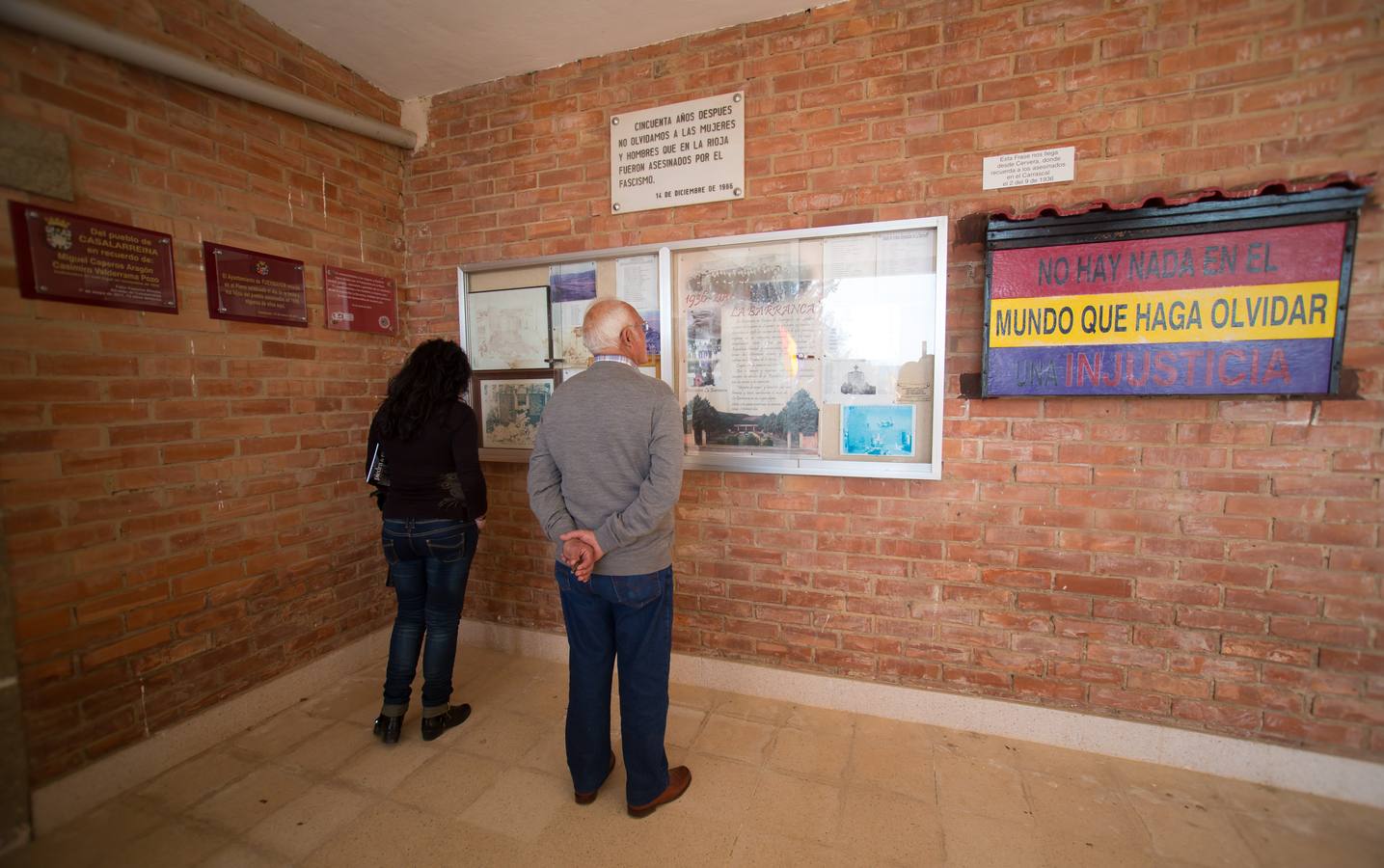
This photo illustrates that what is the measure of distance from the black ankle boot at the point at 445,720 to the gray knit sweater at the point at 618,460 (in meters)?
1.30

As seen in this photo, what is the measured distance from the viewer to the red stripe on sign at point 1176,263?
202 centimetres

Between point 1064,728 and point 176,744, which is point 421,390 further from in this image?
point 1064,728

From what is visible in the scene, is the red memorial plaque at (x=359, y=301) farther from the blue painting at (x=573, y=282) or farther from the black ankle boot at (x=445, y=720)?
the black ankle boot at (x=445, y=720)

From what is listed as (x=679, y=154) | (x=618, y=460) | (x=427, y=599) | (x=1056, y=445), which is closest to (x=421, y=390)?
(x=427, y=599)

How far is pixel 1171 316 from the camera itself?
7.13 feet

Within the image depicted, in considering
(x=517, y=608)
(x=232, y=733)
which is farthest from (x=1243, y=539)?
(x=232, y=733)

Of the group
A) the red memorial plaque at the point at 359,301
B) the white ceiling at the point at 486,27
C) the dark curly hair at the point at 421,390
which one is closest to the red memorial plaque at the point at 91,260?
the red memorial plaque at the point at 359,301

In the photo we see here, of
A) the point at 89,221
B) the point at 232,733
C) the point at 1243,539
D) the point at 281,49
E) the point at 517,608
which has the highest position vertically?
the point at 281,49

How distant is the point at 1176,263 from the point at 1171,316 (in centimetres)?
20

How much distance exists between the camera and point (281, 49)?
2822 mm

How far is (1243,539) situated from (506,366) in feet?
11.7

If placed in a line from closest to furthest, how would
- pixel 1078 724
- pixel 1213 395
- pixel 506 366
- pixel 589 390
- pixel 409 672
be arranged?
pixel 589 390 → pixel 1213 395 → pixel 1078 724 → pixel 409 672 → pixel 506 366

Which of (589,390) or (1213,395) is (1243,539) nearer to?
(1213,395)

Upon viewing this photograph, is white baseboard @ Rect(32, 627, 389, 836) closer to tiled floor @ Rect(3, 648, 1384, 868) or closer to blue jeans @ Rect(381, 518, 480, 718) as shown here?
tiled floor @ Rect(3, 648, 1384, 868)
